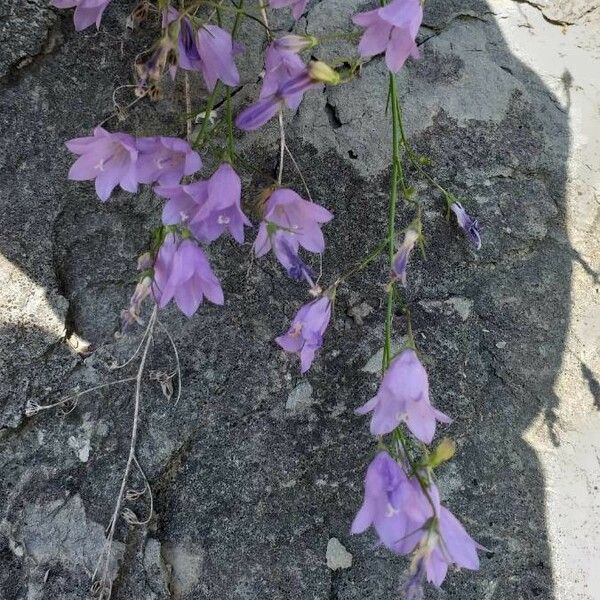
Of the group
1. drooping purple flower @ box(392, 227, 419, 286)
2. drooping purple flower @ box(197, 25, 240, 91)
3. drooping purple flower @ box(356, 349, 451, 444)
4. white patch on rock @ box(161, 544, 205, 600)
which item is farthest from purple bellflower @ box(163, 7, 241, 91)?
white patch on rock @ box(161, 544, 205, 600)

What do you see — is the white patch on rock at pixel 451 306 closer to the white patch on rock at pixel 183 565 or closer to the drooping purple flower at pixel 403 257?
the drooping purple flower at pixel 403 257

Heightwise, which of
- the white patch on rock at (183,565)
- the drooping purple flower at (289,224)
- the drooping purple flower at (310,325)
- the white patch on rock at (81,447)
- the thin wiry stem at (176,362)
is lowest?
the white patch on rock at (183,565)

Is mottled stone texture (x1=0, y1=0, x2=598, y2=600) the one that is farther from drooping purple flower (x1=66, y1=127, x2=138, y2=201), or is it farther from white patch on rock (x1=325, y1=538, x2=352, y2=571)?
drooping purple flower (x1=66, y1=127, x2=138, y2=201)

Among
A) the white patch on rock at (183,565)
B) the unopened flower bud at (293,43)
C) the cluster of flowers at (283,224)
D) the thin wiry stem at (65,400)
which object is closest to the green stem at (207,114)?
the cluster of flowers at (283,224)

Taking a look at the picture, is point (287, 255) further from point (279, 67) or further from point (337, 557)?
point (337, 557)

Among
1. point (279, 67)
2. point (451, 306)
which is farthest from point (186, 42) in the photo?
point (451, 306)

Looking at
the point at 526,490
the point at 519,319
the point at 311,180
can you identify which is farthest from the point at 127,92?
the point at 526,490
